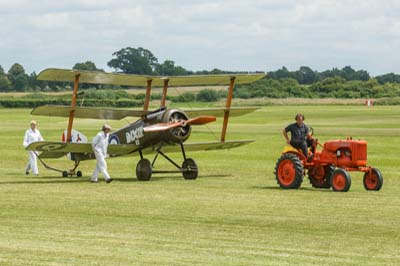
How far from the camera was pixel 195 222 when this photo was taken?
1535 centimetres

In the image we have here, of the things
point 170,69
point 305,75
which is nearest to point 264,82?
point 170,69

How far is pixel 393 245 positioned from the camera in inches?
512

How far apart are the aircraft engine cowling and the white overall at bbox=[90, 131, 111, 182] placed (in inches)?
59.7

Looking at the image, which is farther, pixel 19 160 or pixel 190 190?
pixel 19 160

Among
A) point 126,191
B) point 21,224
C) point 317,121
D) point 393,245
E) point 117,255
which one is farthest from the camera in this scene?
point 317,121

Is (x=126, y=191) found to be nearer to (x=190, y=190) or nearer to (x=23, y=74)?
(x=190, y=190)

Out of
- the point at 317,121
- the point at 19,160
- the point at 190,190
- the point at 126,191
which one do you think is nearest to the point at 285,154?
the point at 190,190

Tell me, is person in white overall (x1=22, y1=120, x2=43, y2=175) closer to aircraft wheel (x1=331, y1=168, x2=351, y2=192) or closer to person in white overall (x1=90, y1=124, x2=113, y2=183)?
person in white overall (x1=90, y1=124, x2=113, y2=183)

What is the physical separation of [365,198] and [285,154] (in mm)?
2631

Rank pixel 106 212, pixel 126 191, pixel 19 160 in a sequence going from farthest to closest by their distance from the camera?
pixel 19 160 → pixel 126 191 → pixel 106 212

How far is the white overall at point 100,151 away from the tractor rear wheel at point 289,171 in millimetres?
4611

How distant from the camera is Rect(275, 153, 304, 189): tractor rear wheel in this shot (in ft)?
67.3

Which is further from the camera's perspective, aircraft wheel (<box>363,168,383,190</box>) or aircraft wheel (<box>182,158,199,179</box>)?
aircraft wheel (<box>182,158,199,179</box>)

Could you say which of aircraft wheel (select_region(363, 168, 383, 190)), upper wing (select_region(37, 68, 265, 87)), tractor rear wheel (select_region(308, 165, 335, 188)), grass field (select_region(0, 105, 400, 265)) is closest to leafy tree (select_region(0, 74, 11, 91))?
grass field (select_region(0, 105, 400, 265))
